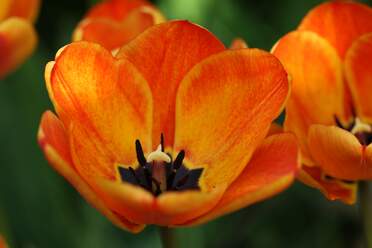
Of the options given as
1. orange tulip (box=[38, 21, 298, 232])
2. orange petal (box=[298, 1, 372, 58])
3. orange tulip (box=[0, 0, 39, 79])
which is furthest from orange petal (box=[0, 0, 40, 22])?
orange petal (box=[298, 1, 372, 58])

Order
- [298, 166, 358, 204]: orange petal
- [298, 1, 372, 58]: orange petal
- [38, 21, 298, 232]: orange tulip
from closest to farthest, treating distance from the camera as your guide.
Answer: [38, 21, 298, 232]: orange tulip < [298, 166, 358, 204]: orange petal < [298, 1, 372, 58]: orange petal

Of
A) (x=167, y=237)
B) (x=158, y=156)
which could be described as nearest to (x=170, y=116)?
(x=158, y=156)

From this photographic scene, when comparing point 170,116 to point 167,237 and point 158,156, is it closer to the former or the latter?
point 158,156

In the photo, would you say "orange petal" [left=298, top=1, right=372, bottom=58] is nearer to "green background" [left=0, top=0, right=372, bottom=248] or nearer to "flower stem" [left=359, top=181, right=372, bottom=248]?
"flower stem" [left=359, top=181, right=372, bottom=248]

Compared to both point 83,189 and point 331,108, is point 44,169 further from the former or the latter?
point 83,189

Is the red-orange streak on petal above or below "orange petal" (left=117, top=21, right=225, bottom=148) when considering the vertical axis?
below

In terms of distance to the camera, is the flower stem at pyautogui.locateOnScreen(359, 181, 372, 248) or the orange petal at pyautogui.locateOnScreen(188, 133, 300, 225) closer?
the orange petal at pyautogui.locateOnScreen(188, 133, 300, 225)

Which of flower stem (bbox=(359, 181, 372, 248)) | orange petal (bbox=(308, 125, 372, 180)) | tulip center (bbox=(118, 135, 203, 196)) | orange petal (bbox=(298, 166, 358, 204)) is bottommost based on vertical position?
flower stem (bbox=(359, 181, 372, 248))

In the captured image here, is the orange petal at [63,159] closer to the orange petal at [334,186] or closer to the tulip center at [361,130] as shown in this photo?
the orange petal at [334,186]
